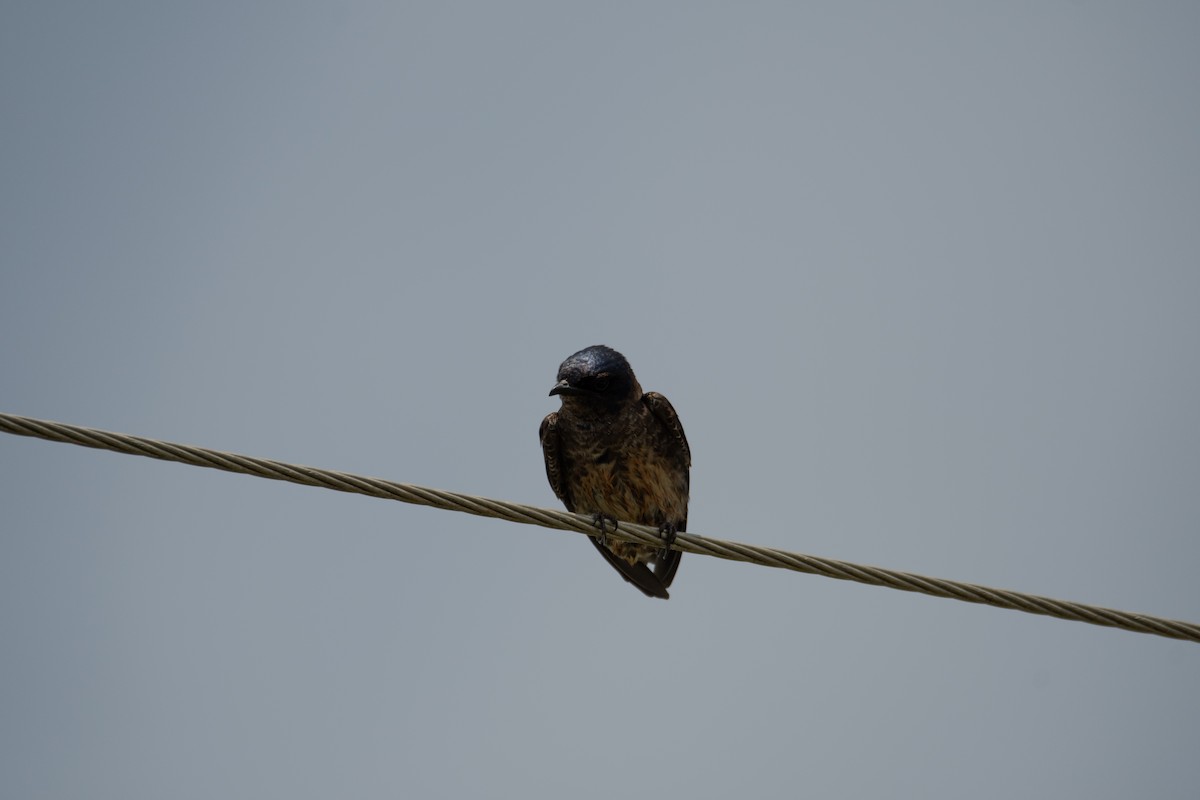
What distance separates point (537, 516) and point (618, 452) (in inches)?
119

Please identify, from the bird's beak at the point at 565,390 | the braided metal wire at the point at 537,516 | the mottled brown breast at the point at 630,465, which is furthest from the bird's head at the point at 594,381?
the braided metal wire at the point at 537,516

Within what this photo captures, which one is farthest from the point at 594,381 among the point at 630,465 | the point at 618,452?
the point at 630,465

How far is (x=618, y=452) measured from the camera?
845 cm

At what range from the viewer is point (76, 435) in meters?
4.68

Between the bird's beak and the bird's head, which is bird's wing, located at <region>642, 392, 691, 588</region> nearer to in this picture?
the bird's head

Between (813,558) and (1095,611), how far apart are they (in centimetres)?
111

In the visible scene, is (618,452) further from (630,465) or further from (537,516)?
(537,516)

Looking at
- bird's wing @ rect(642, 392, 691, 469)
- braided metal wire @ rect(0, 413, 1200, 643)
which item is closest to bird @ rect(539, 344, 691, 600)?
bird's wing @ rect(642, 392, 691, 469)

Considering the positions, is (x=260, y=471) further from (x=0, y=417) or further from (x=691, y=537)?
(x=691, y=537)

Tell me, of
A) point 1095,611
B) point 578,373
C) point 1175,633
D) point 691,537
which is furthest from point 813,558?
point 578,373

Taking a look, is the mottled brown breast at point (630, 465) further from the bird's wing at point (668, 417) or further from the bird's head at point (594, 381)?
the bird's head at point (594, 381)

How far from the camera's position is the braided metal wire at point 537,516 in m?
4.70

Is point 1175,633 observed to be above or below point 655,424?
below

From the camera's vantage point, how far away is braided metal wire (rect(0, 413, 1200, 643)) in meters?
4.70
